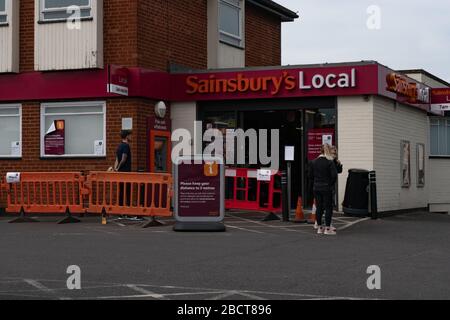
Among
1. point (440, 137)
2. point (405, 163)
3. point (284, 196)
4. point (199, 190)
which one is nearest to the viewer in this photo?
point (199, 190)

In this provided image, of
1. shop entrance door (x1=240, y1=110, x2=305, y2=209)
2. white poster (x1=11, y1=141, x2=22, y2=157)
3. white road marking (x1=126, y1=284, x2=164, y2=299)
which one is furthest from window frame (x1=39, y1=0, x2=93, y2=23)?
white road marking (x1=126, y1=284, x2=164, y2=299)

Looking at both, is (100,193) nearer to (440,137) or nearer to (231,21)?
(231,21)

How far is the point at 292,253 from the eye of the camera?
456 inches

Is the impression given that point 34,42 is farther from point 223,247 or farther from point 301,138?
point 223,247

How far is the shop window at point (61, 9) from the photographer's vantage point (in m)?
18.9

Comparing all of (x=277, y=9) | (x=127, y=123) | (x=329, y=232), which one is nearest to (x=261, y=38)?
(x=277, y=9)

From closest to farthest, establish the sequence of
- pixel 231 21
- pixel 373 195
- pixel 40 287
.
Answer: pixel 40 287
pixel 373 195
pixel 231 21

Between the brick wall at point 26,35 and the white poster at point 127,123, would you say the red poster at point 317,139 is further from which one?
the brick wall at point 26,35

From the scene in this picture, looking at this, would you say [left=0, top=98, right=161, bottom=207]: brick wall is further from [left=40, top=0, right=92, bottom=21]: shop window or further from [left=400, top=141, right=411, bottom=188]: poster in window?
[left=400, top=141, right=411, bottom=188]: poster in window

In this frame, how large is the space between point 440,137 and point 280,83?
931 centimetres

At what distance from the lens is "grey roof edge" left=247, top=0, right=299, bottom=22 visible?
85.9 feet

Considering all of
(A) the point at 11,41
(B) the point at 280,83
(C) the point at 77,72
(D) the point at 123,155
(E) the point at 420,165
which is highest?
(A) the point at 11,41

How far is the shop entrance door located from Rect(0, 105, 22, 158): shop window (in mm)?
6078

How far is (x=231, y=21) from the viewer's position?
24.2 meters
